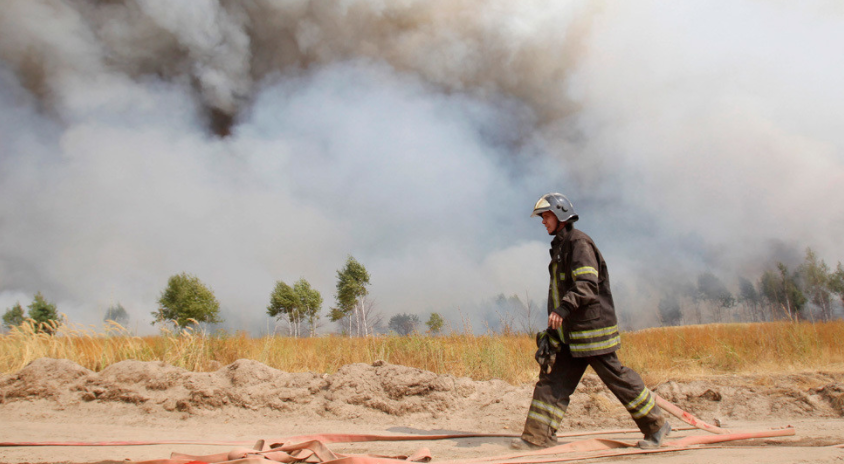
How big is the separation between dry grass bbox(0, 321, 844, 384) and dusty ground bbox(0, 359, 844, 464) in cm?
123

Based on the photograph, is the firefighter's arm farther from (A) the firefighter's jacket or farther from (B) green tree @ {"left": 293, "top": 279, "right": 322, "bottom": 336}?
(B) green tree @ {"left": 293, "top": 279, "right": 322, "bottom": 336}

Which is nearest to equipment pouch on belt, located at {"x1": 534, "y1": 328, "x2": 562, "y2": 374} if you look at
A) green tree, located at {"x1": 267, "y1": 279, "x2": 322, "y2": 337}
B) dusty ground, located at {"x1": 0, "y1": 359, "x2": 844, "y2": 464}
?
dusty ground, located at {"x1": 0, "y1": 359, "x2": 844, "y2": 464}

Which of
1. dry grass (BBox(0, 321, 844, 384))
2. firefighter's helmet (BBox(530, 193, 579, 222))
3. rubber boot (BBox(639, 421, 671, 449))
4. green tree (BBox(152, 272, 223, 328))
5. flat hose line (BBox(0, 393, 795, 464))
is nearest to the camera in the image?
flat hose line (BBox(0, 393, 795, 464))

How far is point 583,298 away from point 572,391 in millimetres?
891

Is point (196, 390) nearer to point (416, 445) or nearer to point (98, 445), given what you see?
point (98, 445)

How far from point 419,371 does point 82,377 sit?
4798 millimetres

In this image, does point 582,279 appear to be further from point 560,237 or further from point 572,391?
point 572,391

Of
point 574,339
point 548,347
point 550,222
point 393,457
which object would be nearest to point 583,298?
point 574,339

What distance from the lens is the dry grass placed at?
8062 mm

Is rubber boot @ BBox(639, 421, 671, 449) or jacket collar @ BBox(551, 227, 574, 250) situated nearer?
rubber boot @ BBox(639, 421, 671, 449)

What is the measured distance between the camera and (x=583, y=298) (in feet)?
12.8

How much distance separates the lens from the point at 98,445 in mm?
4441

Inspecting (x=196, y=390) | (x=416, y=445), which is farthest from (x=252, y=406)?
(x=416, y=445)

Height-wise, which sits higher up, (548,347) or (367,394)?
(548,347)
